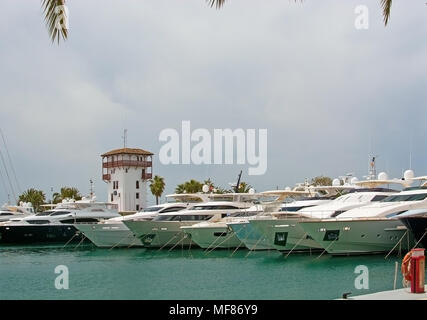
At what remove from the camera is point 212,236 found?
41688 mm

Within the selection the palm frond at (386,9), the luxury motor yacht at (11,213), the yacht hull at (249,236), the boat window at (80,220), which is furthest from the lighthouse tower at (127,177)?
the palm frond at (386,9)

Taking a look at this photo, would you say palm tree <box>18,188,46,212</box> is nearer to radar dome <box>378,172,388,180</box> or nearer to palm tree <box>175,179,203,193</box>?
palm tree <box>175,179,203,193</box>

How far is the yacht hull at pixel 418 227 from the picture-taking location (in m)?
30.0

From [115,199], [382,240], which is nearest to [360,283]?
[382,240]

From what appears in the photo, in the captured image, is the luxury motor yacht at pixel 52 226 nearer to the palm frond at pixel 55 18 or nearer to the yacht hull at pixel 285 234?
the yacht hull at pixel 285 234

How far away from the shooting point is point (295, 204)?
43156 millimetres

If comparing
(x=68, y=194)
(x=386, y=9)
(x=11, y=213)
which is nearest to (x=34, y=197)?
(x=68, y=194)

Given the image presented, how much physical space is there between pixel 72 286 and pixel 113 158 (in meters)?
59.4

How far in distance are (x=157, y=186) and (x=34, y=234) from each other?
129 feet

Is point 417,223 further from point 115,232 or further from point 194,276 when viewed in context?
point 115,232

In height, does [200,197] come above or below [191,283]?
above

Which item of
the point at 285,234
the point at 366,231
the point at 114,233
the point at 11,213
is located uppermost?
the point at 366,231
